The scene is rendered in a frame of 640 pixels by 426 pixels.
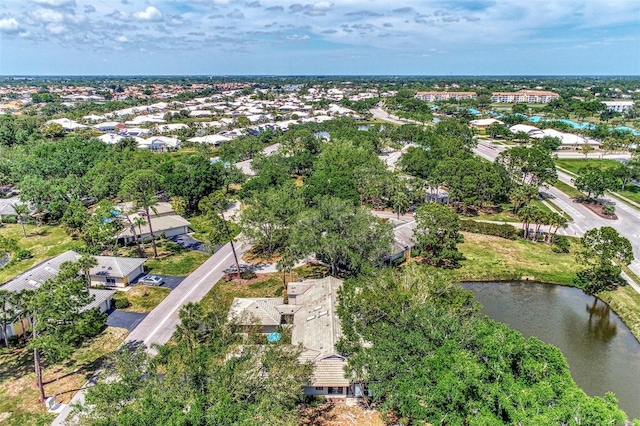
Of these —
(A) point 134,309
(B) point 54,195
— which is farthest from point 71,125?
(A) point 134,309

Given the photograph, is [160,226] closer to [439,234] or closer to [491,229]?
[439,234]

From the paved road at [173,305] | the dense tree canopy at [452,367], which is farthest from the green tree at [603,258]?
the paved road at [173,305]

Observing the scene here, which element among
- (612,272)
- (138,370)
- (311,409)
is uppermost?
(138,370)

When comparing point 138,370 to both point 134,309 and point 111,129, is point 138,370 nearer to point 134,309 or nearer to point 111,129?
point 134,309

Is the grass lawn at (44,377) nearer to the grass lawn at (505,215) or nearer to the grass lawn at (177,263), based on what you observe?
the grass lawn at (177,263)

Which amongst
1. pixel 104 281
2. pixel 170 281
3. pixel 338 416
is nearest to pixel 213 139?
pixel 104 281

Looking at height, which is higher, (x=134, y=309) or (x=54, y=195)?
(x=54, y=195)
